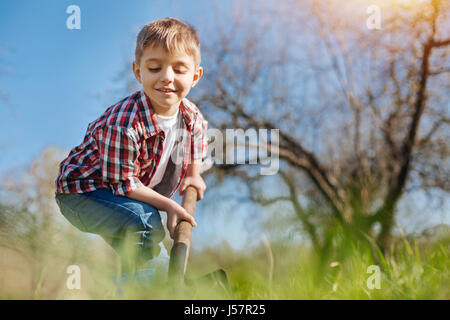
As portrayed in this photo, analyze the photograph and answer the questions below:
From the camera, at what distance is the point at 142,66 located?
186 cm

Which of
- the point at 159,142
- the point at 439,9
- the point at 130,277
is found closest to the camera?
the point at 130,277

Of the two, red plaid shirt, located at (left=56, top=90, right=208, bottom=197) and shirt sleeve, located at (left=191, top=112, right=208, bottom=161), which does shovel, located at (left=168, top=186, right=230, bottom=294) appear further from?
shirt sleeve, located at (left=191, top=112, right=208, bottom=161)

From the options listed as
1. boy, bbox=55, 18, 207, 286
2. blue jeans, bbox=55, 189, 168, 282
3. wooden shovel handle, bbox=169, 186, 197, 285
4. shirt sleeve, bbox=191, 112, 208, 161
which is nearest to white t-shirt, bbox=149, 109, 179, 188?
boy, bbox=55, 18, 207, 286

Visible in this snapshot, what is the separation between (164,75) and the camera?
70.6 inches

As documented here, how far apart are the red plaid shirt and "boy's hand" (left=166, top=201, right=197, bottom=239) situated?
0.69ft

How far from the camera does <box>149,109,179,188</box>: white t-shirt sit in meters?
1.96

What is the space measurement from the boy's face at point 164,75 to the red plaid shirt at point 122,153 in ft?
0.29

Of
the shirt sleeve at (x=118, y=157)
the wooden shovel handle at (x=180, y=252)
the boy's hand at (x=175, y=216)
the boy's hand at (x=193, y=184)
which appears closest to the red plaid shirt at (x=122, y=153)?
the shirt sleeve at (x=118, y=157)

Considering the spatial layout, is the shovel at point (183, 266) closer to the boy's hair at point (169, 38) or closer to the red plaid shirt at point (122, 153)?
the red plaid shirt at point (122, 153)

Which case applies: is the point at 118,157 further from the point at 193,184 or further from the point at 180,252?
the point at 180,252
